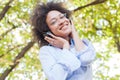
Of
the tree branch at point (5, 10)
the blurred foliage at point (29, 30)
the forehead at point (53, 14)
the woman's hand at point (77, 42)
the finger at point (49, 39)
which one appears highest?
the forehead at point (53, 14)

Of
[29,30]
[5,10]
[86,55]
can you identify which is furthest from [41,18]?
[29,30]

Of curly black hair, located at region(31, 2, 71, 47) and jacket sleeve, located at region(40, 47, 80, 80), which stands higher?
curly black hair, located at region(31, 2, 71, 47)

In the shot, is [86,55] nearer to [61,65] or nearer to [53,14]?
[61,65]

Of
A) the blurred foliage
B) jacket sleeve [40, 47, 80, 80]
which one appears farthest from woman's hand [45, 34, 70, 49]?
the blurred foliage

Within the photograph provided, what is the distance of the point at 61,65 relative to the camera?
6.19 ft

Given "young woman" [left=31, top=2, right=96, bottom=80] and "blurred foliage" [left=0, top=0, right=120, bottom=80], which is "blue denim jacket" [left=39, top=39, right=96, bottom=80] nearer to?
"young woman" [left=31, top=2, right=96, bottom=80]

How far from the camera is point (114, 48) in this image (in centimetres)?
1190

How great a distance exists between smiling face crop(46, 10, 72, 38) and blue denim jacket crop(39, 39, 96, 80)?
12 cm

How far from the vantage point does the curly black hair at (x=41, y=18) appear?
2.20m

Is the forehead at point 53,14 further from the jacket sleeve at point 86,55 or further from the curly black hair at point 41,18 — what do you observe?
the jacket sleeve at point 86,55

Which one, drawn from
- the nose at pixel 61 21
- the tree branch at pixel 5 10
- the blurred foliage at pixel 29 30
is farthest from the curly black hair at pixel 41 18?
the blurred foliage at pixel 29 30

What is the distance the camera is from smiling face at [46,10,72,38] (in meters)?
2.05

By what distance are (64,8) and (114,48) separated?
9.81m

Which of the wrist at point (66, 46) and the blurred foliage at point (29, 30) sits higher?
the wrist at point (66, 46)
